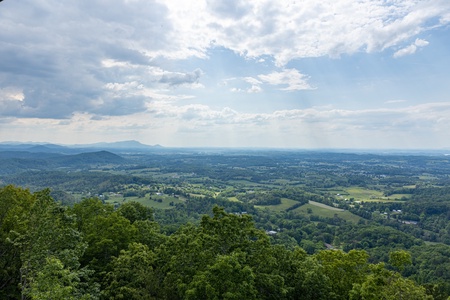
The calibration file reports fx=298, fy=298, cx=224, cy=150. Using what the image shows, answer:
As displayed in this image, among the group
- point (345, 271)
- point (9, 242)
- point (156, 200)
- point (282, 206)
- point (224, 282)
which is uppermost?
point (9, 242)

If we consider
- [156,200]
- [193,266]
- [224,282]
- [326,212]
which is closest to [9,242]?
[193,266]

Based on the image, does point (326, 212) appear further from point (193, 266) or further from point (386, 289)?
point (193, 266)

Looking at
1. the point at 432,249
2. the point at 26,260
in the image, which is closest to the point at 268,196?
the point at 432,249

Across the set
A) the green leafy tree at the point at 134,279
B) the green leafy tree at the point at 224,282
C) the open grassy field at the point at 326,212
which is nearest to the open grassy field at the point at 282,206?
the open grassy field at the point at 326,212

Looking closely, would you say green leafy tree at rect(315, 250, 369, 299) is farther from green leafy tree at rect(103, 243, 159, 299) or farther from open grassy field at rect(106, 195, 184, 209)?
open grassy field at rect(106, 195, 184, 209)

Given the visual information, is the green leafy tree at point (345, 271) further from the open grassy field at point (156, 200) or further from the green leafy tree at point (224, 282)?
the open grassy field at point (156, 200)

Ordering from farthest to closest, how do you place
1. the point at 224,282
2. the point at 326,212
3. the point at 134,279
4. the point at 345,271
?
the point at 326,212 < the point at 345,271 < the point at 134,279 < the point at 224,282

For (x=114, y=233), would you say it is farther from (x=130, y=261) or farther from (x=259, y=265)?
(x=259, y=265)

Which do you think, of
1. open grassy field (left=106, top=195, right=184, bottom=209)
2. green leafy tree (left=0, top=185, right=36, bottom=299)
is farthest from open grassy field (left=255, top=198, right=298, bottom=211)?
green leafy tree (left=0, top=185, right=36, bottom=299)

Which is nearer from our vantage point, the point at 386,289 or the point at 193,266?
the point at 386,289

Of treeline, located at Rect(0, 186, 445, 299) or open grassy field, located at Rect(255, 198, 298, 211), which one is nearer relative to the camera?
treeline, located at Rect(0, 186, 445, 299)
